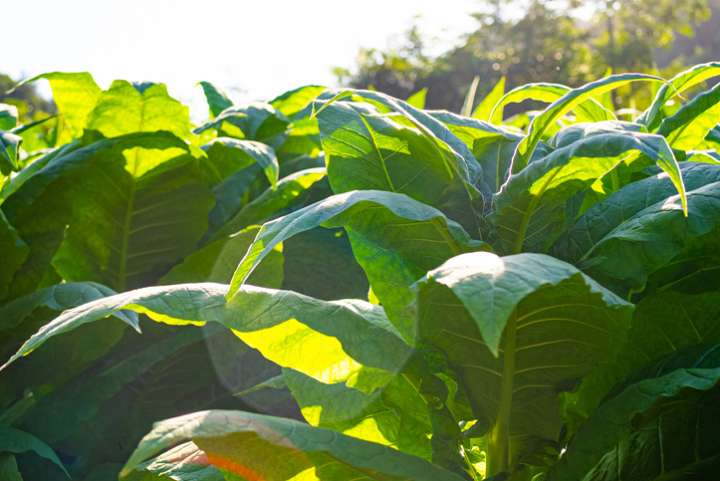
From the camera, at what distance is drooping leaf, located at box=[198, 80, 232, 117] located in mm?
2793

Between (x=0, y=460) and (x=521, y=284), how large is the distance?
129 centimetres

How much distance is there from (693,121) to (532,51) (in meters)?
18.3

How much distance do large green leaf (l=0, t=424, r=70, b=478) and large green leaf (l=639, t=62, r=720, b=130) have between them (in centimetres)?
132

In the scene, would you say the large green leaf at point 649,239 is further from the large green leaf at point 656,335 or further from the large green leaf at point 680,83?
the large green leaf at point 680,83

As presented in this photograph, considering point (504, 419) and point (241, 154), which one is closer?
point (504, 419)

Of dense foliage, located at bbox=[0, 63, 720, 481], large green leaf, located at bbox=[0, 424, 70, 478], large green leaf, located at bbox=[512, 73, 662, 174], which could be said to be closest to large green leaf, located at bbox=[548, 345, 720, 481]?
dense foliage, located at bbox=[0, 63, 720, 481]

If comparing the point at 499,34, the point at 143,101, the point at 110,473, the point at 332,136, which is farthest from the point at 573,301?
the point at 499,34

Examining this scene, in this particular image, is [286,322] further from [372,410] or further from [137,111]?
[137,111]

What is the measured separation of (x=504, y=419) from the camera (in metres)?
1.28

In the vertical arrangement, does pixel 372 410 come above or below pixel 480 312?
below

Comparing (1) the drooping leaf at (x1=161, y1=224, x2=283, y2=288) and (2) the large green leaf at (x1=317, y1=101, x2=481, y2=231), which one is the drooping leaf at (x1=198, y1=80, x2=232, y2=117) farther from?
(2) the large green leaf at (x1=317, y1=101, x2=481, y2=231)

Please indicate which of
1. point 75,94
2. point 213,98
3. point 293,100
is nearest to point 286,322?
point 75,94

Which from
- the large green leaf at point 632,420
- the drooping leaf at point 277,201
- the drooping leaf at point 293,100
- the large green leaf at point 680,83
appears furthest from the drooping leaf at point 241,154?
the large green leaf at point 632,420

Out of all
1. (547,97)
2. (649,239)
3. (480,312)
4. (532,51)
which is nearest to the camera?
(480,312)
